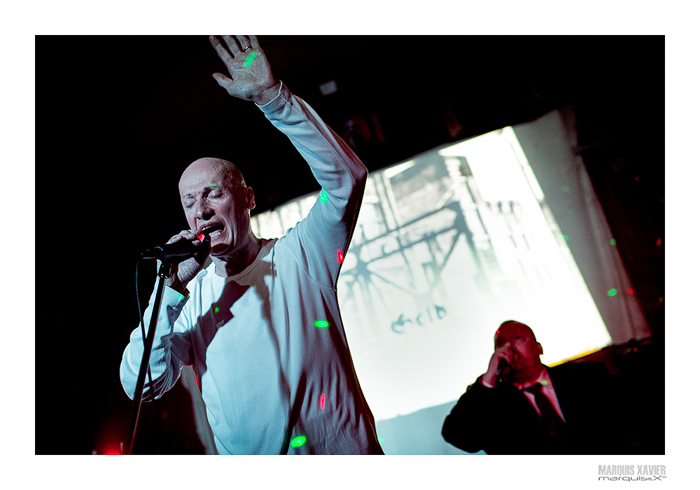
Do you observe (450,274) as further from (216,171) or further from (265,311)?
(216,171)

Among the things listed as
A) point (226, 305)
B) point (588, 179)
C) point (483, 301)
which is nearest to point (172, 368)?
point (226, 305)

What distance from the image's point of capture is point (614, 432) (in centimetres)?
184

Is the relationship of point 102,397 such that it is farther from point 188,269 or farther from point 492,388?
point 492,388

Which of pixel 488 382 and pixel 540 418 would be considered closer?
pixel 540 418

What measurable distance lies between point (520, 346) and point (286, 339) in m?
1.21

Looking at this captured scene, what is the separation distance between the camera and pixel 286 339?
1426mm

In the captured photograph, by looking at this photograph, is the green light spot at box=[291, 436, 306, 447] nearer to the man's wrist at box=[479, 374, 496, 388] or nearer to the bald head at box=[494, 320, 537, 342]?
the man's wrist at box=[479, 374, 496, 388]

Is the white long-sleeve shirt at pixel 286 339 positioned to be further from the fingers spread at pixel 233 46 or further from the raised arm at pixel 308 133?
the fingers spread at pixel 233 46

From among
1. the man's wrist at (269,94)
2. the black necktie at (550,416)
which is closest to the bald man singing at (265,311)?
the man's wrist at (269,94)

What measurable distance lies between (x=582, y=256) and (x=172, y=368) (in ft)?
6.60

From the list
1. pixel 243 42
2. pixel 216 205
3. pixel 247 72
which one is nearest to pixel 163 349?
pixel 216 205

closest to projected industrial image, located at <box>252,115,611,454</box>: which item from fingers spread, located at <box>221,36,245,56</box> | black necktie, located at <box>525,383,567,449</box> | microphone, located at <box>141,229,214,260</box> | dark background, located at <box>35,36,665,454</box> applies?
dark background, located at <box>35,36,665,454</box>

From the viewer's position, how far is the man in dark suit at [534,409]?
5.95ft

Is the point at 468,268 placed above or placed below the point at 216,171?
below
